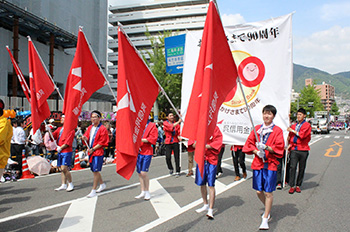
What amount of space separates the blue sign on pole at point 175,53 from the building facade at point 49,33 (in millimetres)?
10640

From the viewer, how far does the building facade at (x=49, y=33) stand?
22234 millimetres

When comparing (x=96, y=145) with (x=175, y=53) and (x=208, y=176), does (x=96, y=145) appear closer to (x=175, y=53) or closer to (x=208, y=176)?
(x=208, y=176)

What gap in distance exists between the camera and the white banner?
237 inches

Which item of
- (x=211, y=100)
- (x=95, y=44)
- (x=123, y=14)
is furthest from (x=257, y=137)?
(x=123, y=14)

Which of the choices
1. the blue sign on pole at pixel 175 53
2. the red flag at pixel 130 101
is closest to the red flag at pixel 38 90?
the red flag at pixel 130 101

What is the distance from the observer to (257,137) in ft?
14.9

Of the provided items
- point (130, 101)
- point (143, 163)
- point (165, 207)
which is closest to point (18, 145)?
point (143, 163)

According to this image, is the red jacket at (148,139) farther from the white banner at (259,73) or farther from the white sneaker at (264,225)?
the white sneaker at (264,225)

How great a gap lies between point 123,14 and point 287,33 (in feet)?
221

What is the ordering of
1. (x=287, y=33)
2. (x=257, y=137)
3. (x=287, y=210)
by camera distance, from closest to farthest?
(x=257, y=137)
(x=287, y=210)
(x=287, y=33)

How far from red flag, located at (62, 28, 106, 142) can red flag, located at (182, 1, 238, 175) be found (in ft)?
Answer: 10.3

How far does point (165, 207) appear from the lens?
17.8ft

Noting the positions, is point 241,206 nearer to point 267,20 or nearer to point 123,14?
point 267,20

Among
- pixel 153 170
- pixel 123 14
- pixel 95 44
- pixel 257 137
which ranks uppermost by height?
pixel 123 14
